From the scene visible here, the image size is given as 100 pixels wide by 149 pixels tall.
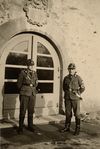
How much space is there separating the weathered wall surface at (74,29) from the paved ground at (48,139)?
93.0 inches

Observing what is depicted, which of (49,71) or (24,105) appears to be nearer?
(24,105)

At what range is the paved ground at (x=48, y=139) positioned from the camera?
19.4 ft

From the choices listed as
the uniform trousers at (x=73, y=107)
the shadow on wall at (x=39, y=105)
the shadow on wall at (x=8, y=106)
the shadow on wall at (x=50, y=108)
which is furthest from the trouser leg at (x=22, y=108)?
the shadow on wall at (x=50, y=108)

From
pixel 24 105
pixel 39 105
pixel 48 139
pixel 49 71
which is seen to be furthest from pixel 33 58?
pixel 48 139

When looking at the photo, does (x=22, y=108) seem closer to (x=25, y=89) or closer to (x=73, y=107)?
(x=25, y=89)

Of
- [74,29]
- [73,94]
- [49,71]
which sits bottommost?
[73,94]

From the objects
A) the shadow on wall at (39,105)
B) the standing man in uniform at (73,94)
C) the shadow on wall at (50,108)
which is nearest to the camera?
the standing man in uniform at (73,94)

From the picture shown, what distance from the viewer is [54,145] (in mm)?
6008

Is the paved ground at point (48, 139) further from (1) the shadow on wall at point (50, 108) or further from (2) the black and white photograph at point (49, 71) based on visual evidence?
(1) the shadow on wall at point (50, 108)

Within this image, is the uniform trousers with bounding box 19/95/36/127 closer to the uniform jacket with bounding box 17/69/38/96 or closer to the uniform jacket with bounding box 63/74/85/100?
A: the uniform jacket with bounding box 17/69/38/96

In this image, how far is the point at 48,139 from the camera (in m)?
6.46

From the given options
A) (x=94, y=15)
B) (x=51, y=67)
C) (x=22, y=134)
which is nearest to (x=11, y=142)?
(x=22, y=134)

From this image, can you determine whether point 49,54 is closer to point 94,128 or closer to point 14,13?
point 14,13

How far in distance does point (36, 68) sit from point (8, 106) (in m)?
1.44
